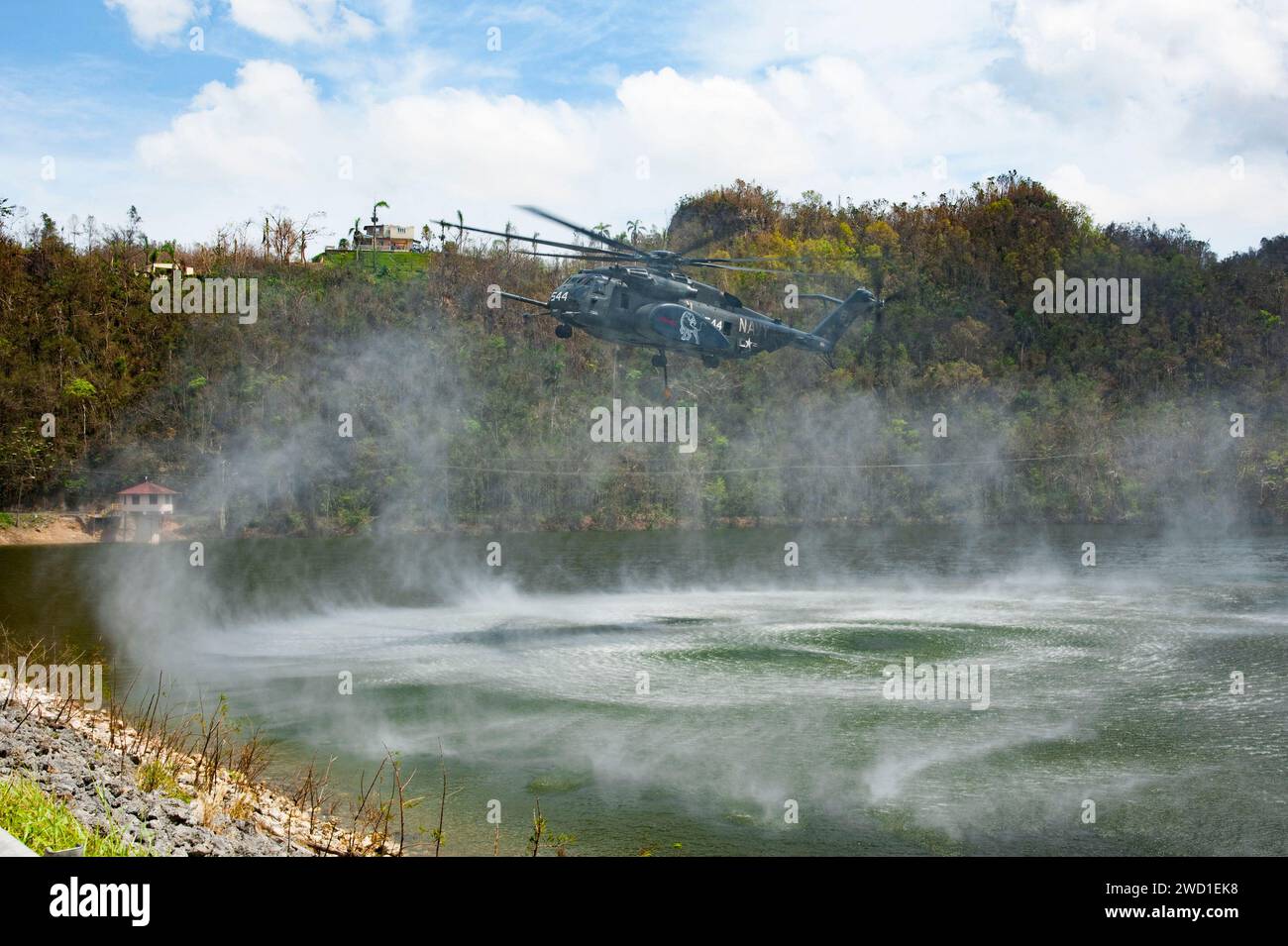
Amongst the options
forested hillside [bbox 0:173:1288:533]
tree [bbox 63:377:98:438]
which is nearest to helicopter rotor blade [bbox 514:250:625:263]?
forested hillside [bbox 0:173:1288:533]

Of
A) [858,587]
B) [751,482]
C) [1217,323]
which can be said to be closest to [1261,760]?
[858,587]

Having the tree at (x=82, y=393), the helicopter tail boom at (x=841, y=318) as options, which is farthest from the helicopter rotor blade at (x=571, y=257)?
the tree at (x=82, y=393)

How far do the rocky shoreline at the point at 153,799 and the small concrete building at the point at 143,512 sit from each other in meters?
48.7

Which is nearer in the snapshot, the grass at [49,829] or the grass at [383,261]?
the grass at [49,829]

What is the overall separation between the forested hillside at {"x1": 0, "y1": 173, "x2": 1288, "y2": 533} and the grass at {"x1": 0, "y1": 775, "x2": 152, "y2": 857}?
5638 cm

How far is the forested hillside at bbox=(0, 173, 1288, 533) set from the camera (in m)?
68.4

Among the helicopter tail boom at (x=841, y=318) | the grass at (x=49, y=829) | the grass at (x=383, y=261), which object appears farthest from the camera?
the grass at (x=383, y=261)

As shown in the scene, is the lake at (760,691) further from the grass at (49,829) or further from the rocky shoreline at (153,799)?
the grass at (49,829)

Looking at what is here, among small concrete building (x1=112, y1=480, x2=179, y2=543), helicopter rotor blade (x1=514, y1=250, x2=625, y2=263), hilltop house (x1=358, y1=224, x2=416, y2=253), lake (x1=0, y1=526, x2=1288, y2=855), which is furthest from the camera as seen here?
hilltop house (x1=358, y1=224, x2=416, y2=253)

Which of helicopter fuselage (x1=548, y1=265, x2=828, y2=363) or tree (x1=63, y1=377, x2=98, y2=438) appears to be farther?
tree (x1=63, y1=377, x2=98, y2=438)

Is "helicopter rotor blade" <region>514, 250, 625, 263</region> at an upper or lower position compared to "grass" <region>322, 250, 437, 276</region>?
lower

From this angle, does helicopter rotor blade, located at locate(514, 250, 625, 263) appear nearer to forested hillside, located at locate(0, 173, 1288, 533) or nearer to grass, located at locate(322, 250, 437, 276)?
forested hillside, located at locate(0, 173, 1288, 533)

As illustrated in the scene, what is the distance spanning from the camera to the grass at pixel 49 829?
27.4 ft

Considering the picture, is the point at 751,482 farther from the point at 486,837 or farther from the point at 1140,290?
the point at 486,837
